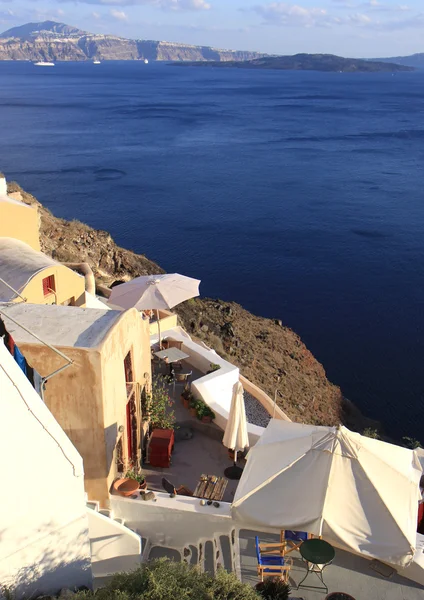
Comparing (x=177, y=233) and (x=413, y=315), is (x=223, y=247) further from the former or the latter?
(x=413, y=315)

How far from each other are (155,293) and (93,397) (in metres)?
8.30

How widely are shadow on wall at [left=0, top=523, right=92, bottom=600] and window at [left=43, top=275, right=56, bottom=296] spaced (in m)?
10.0

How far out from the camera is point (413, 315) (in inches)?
1544

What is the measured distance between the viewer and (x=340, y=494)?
9.08 metres

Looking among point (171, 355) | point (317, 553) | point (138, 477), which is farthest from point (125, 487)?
point (171, 355)

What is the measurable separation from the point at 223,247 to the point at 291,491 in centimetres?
4137

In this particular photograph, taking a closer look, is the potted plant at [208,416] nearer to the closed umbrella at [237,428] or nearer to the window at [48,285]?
the closed umbrella at [237,428]

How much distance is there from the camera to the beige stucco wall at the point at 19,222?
62.1ft

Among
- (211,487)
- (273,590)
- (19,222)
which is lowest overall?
(211,487)

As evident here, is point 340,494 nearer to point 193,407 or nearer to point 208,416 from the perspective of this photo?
point 208,416

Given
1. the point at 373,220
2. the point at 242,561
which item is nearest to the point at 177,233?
the point at 373,220

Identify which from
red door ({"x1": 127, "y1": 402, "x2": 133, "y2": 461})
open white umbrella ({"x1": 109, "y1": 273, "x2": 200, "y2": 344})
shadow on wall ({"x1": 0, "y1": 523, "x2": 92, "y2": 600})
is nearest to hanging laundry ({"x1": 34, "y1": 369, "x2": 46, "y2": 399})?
shadow on wall ({"x1": 0, "y1": 523, "x2": 92, "y2": 600})

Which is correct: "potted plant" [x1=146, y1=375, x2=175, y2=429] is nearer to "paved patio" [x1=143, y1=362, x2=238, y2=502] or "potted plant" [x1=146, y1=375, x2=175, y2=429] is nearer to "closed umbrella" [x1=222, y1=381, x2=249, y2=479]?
"paved patio" [x1=143, y1=362, x2=238, y2=502]

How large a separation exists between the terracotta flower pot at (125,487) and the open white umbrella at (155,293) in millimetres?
7198
